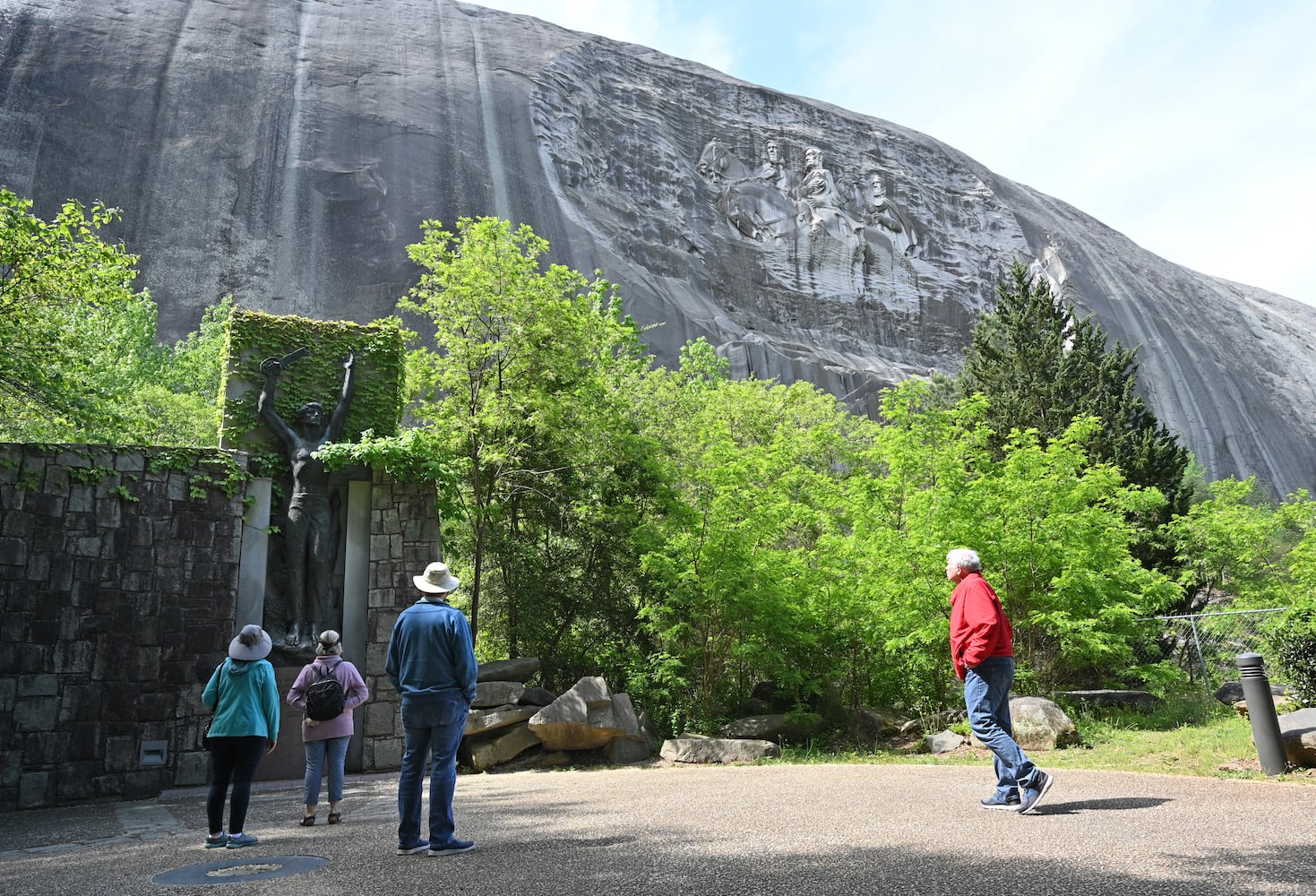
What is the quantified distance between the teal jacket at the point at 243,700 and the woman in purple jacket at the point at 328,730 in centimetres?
43

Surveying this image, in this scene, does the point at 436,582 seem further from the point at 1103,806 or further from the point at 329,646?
the point at 1103,806

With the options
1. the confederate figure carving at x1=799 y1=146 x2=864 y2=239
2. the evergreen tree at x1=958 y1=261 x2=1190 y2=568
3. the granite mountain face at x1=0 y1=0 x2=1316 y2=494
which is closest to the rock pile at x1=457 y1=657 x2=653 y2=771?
the evergreen tree at x1=958 y1=261 x2=1190 y2=568

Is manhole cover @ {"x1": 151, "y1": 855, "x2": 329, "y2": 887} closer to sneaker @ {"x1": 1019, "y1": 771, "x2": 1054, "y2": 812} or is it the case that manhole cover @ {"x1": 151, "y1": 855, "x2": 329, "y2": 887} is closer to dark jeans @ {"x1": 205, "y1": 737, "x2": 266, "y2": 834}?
dark jeans @ {"x1": 205, "y1": 737, "x2": 266, "y2": 834}

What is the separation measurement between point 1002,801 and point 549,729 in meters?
6.18

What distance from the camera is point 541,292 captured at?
13547mm

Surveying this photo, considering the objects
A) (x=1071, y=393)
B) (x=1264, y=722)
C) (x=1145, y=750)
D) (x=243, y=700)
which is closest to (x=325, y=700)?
(x=243, y=700)

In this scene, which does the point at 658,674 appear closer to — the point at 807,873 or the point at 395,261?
the point at 807,873

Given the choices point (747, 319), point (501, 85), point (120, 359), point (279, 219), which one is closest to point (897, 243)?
point (747, 319)

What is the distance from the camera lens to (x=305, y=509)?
10594mm

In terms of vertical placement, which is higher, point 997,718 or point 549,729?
point 997,718

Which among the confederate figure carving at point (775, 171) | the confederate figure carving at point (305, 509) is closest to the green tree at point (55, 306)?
the confederate figure carving at point (305, 509)

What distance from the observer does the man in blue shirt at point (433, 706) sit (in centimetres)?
447

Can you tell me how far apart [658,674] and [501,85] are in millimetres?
41204

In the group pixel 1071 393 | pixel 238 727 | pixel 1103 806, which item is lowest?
pixel 1103 806
